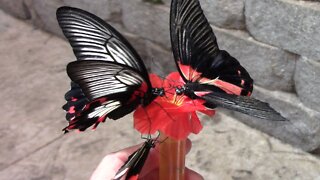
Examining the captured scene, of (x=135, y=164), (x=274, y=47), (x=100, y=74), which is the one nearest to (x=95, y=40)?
(x=100, y=74)

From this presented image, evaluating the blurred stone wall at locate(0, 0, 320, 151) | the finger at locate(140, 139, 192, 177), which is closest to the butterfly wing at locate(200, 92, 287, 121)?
the finger at locate(140, 139, 192, 177)

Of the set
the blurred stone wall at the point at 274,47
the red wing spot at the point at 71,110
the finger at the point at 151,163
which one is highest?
the red wing spot at the point at 71,110

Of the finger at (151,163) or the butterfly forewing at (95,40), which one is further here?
the finger at (151,163)

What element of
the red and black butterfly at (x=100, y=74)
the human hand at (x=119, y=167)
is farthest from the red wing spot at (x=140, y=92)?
the human hand at (x=119, y=167)

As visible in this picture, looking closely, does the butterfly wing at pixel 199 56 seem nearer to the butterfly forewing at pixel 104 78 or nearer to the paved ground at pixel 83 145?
the butterfly forewing at pixel 104 78

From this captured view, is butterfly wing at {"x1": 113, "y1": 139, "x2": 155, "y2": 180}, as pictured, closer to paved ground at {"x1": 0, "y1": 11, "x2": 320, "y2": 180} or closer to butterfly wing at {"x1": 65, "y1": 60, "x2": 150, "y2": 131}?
butterfly wing at {"x1": 65, "y1": 60, "x2": 150, "y2": 131}

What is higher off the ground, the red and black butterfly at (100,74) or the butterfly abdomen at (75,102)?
the red and black butterfly at (100,74)

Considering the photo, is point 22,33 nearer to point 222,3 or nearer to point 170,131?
point 222,3
